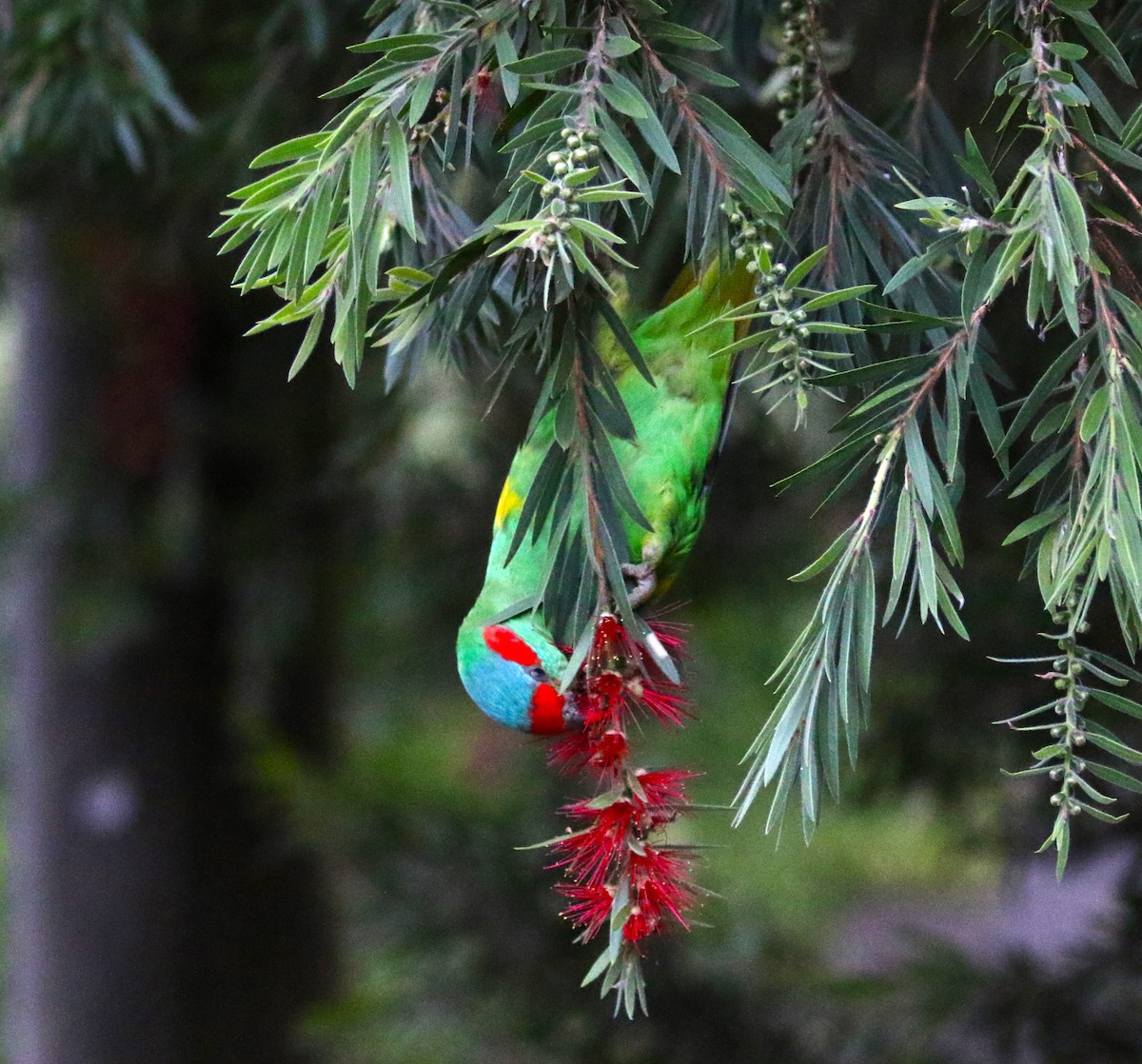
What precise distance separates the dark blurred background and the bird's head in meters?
0.70

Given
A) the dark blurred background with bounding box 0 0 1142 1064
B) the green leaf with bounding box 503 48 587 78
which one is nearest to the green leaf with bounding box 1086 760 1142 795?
the green leaf with bounding box 503 48 587 78

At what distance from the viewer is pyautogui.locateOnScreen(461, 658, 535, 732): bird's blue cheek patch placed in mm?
958

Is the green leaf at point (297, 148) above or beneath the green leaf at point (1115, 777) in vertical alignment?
above

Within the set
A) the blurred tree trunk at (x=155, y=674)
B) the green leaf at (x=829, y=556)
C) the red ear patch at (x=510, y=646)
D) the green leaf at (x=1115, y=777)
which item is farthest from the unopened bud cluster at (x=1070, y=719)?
the blurred tree trunk at (x=155, y=674)

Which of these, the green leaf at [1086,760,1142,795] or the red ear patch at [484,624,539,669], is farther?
the red ear patch at [484,624,539,669]

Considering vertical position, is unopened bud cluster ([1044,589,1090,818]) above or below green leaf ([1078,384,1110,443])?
below

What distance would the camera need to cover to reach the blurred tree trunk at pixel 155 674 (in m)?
2.75

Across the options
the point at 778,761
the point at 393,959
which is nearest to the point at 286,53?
the point at 778,761

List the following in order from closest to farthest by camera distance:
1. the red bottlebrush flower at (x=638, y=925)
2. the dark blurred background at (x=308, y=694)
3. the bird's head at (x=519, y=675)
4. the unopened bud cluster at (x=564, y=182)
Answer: the unopened bud cluster at (x=564, y=182), the red bottlebrush flower at (x=638, y=925), the bird's head at (x=519, y=675), the dark blurred background at (x=308, y=694)

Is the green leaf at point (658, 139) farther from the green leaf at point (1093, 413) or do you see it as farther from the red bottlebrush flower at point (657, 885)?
the red bottlebrush flower at point (657, 885)

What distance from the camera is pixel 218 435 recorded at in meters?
2.85

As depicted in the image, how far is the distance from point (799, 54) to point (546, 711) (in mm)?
543

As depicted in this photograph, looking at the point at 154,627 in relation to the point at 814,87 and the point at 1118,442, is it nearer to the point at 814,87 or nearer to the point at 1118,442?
the point at 814,87

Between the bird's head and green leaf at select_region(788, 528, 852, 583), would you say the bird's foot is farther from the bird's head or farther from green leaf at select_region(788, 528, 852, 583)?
green leaf at select_region(788, 528, 852, 583)
